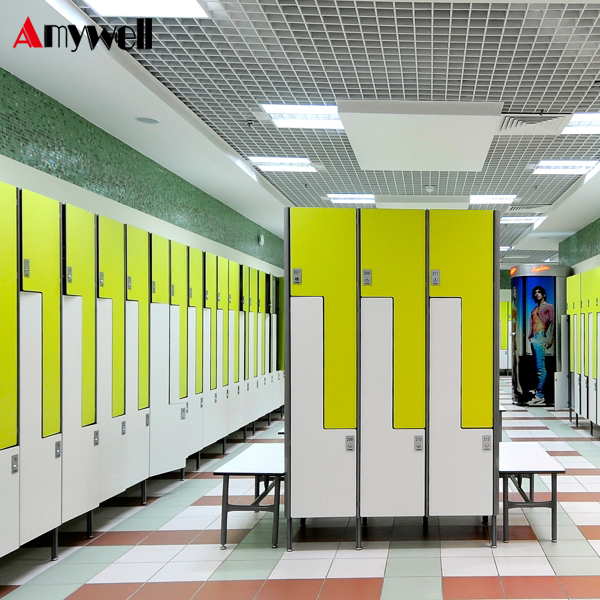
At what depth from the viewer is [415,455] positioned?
5016 millimetres

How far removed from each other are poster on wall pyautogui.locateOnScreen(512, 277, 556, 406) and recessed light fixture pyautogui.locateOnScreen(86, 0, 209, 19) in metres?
11.1

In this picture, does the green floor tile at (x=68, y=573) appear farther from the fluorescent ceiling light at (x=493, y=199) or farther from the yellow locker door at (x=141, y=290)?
the fluorescent ceiling light at (x=493, y=199)

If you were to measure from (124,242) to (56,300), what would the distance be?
126cm

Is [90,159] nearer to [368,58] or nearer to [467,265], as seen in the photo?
[368,58]

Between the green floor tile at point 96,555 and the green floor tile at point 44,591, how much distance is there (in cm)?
45

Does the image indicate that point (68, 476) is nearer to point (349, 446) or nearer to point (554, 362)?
point (349, 446)

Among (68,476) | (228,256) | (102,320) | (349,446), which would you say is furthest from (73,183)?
(228,256)

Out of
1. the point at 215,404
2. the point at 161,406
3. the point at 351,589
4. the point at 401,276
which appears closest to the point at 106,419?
the point at 161,406

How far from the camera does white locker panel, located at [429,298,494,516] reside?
500cm

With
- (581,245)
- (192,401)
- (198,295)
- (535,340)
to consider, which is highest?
(581,245)

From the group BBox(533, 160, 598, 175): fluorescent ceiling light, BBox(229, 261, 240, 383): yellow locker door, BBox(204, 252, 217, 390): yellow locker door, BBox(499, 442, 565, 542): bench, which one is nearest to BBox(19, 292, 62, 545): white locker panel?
BBox(499, 442, 565, 542): bench

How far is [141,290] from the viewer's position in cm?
632

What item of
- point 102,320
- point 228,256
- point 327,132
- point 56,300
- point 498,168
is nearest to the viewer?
point 56,300

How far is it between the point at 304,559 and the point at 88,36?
375 centimetres
